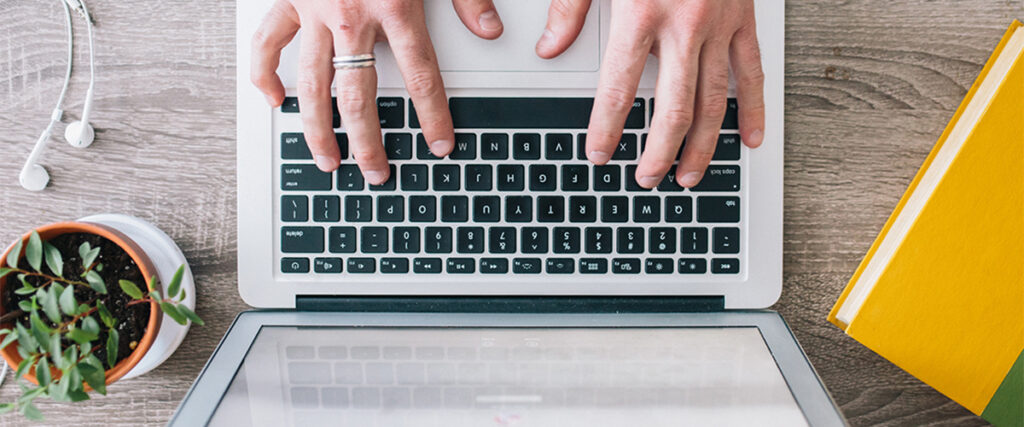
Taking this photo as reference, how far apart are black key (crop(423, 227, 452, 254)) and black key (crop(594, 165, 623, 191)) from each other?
5.7 inches

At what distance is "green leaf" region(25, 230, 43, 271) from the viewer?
489mm

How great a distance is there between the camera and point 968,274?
1.80ft

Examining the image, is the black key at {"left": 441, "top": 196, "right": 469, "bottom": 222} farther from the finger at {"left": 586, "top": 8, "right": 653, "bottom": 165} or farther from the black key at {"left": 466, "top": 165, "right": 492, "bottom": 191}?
the finger at {"left": 586, "top": 8, "right": 653, "bottom": 165}

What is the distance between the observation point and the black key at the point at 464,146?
0.55 meters

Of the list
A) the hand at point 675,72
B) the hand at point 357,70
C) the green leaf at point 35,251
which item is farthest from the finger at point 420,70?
the green leaf at point 35,251

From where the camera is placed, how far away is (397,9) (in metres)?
0.53

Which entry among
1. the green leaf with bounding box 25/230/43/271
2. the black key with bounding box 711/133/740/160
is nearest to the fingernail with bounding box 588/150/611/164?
the black key with bounding box 711/133/740/160

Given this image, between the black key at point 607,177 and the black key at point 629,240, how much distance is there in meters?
0.04

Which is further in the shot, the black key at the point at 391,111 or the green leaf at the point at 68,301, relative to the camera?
the black key at the point at 391,111

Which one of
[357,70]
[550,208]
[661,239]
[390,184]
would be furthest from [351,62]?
[661,239]

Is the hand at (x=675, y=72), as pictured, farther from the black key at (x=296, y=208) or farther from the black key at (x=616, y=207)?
the black key at (x=296, y=208)

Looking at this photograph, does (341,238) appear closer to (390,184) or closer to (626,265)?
(390,184)

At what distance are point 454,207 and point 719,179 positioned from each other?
9.6 inches

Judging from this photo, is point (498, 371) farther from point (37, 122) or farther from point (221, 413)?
point (37, 122)
